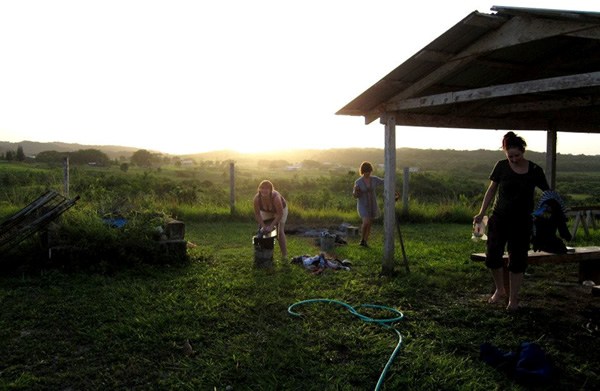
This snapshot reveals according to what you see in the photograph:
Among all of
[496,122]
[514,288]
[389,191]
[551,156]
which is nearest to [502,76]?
[496,122]

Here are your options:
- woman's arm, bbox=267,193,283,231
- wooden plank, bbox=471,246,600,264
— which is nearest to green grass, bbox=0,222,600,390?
wooden plank, bbox=471,246,600,264

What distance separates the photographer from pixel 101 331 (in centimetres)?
475

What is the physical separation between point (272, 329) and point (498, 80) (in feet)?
17.0

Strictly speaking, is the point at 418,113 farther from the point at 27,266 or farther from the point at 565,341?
the point at 27,266

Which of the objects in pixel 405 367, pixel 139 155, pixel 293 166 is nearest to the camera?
pixel 405 367

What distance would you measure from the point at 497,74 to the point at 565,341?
13.1ft

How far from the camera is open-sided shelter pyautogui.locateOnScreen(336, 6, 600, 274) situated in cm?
486

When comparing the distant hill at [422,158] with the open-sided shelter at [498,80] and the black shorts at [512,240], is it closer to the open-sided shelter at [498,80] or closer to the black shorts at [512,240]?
the open-sided shelter at [498,80]

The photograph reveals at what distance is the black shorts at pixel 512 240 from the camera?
5.14 m

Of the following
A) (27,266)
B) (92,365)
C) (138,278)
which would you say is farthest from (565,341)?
(27,266)

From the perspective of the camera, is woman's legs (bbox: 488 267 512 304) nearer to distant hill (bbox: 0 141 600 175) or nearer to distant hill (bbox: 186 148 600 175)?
distant hill (bbox: 0 141 600 175)

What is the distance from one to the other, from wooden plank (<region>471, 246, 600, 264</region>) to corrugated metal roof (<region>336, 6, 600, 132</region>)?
80.5 inches

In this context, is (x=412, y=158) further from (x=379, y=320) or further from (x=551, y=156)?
(x=379, y=320)

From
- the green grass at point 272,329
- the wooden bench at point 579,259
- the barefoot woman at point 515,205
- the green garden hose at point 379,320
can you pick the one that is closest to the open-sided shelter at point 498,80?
the barefoot woman at point 515,205
